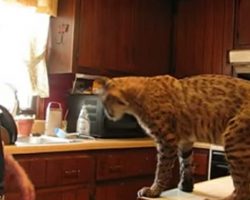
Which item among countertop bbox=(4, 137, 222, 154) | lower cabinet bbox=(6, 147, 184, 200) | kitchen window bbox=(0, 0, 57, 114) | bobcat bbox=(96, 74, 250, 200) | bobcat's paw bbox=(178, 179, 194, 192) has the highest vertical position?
kitchen window bbox=(0, 0, 57, 114)

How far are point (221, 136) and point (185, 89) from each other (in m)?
0.22

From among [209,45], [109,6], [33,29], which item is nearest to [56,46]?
[33,29]

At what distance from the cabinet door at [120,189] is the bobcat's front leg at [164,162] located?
1.39 meters

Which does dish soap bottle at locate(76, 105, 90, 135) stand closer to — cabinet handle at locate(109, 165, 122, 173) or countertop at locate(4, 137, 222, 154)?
countertop at locate(4, 137, 222, 154)

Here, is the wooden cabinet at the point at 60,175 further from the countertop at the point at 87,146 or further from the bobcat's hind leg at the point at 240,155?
the bobcat's hind leg at the point at 240,155

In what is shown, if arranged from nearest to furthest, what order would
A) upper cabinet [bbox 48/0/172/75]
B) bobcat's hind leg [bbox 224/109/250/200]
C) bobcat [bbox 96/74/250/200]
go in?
bobcat's hind leg [bbox 224/109/250/200] → bobcat [bbox 96/74/250/200] → upper cabinet [bbox 48/0/172/75]

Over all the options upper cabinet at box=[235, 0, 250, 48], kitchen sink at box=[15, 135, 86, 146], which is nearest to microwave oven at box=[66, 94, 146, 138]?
kitchen sink at box=[15, 135, 86, 146]

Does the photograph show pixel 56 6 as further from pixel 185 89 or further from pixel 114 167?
pixel 185 89

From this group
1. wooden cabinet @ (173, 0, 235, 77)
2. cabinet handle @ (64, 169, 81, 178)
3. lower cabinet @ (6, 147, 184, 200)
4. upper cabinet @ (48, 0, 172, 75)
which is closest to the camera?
lower cabinet @ (6, 147, 184, 200)

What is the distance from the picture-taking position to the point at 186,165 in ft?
5.30

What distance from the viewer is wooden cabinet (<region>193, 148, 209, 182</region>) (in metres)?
3.36

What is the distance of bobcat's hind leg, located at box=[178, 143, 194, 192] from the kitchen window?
189cm

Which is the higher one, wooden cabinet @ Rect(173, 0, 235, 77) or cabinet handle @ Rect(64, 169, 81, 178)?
wooden cabinet @ Rect(173, 0, 235, 77)

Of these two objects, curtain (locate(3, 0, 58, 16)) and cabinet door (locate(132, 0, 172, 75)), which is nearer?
curtain (locate(3, 0, 58, 16))
